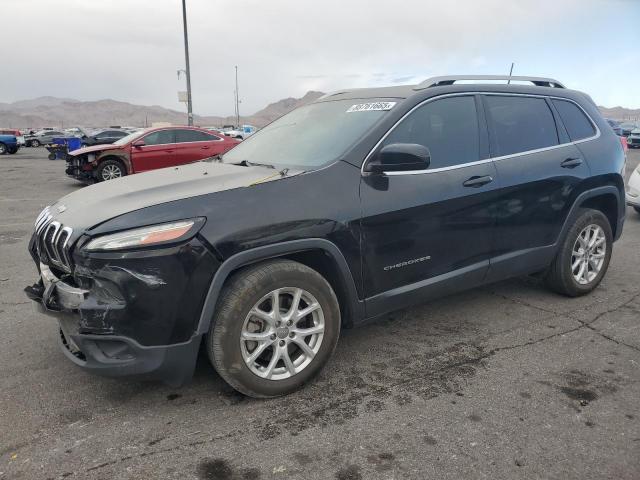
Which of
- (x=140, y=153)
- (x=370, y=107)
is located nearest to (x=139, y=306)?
(x=370, y=107)

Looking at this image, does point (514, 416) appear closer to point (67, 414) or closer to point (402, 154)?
point (402, 154)

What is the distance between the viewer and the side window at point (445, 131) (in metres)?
3.46

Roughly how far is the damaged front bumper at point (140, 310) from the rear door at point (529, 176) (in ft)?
7.56

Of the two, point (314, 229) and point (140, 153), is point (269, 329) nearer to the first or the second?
point (314, 229)

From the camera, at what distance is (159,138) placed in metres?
12.7

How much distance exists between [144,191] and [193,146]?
10.3 meters

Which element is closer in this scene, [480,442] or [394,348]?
[480,442]

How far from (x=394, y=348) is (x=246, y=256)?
148 centimetres

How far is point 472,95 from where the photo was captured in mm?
3816

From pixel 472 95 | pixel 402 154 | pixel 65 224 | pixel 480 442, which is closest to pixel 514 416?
pixel 480 442

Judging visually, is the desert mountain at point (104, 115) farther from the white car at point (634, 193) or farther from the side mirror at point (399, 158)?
the side mirror at point (399, 158)

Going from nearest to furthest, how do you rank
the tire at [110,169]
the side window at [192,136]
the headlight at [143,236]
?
the headlight at [143,236] < the tire at [110,169] < the side window at [192,136]

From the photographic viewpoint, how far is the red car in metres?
12.2

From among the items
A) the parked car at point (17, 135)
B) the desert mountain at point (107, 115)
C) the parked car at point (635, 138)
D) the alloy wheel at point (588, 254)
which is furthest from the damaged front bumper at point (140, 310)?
the desert mountain at point (107, 115)
